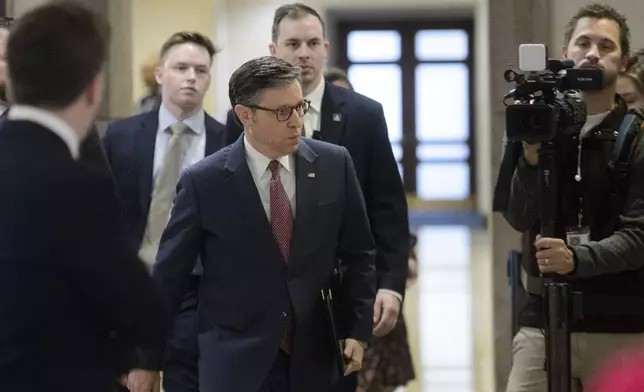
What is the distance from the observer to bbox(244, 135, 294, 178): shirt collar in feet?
11.4

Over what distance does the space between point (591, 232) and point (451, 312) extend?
18.3ft

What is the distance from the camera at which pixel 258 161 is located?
11.4 ft

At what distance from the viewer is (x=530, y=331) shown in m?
3.90

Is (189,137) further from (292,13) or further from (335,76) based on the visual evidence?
(335,76)

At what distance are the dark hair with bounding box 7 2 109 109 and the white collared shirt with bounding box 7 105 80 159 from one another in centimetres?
2

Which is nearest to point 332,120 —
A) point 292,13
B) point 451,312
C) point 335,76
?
point 292,13

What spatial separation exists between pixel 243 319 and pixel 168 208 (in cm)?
105

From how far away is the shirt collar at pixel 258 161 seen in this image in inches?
136

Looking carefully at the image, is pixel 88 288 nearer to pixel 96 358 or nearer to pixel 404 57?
pixel 96 358

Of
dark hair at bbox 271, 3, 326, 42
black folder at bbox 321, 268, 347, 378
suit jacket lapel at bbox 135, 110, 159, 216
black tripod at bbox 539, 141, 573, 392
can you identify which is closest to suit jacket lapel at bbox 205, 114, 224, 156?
suit jacket lapel at bbox 135, 110, 159, 216

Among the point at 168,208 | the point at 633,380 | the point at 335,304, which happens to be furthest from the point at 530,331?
the point at 633,380

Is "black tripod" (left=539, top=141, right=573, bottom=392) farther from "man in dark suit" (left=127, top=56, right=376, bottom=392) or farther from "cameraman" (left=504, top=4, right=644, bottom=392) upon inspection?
"man in dark suit" (left=127, top=56, right=376, bottom=392)

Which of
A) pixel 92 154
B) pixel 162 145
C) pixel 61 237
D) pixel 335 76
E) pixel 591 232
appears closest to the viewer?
pixel 61 237

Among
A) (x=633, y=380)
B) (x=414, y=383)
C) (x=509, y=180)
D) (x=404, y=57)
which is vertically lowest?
(x=414, y=383)
